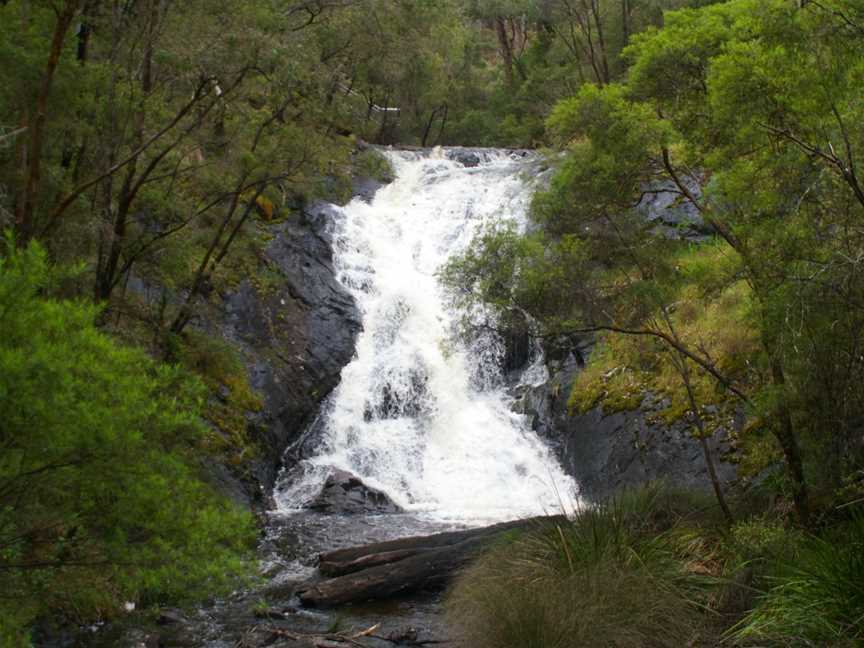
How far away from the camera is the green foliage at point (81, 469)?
434 centimetres

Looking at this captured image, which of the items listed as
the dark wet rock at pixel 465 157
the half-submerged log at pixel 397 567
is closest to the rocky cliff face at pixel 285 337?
the half-submerged log at pixel 397 567

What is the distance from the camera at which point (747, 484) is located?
10812mm

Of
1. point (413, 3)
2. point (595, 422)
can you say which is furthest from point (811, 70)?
point (413, 3)

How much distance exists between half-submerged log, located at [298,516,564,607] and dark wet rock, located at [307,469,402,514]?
346 cm

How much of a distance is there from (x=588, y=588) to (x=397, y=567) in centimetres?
351

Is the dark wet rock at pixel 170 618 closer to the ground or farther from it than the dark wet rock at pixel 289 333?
closer to the ground

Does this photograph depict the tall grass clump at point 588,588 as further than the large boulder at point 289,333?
No

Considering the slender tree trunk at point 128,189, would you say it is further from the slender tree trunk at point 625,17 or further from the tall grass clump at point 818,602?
the slender tree trunk at point 625,17

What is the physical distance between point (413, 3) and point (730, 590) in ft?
41.6

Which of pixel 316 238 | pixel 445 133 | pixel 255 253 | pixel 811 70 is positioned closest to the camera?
pixel 811 70

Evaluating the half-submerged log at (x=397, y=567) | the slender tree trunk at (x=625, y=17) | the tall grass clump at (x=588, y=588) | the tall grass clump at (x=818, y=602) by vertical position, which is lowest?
the half-submerged log at (x=397, y=567)

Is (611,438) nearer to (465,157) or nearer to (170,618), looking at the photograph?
(170,618)

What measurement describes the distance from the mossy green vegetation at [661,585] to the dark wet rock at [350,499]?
19.5 ft

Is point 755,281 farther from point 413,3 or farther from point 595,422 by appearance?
point 413,3
